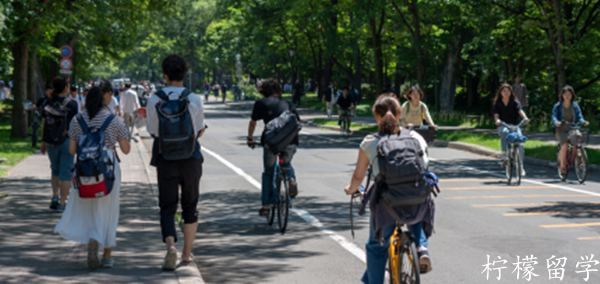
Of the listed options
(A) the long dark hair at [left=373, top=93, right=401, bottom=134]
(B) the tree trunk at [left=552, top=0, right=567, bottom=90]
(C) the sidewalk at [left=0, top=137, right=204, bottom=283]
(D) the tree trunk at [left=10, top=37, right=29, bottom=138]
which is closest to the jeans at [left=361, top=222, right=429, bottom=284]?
(A) the long dark hair at [left=373, top=93, right=401, bottom=134]

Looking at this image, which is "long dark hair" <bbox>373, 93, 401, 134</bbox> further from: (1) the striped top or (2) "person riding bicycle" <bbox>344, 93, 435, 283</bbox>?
(1) the striped top

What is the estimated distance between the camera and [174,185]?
6305mm

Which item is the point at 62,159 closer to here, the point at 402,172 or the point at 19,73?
the point at 402,172

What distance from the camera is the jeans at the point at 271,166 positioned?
857 cm

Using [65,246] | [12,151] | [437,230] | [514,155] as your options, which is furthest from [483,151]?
[65,246]

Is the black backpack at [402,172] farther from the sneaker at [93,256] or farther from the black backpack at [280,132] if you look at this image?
the black backpack at [280,132]

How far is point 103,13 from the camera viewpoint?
22.9 m

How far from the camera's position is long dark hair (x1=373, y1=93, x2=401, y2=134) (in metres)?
4.72

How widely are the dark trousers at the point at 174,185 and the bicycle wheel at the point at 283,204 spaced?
2169 mm

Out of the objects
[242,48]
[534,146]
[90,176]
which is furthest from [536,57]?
[242,48]

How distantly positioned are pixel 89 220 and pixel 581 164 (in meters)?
9.64

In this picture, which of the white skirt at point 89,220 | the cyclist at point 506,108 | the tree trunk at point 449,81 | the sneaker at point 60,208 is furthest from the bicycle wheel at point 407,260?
the tree trunk at point 449,81

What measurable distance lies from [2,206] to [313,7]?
108 ft

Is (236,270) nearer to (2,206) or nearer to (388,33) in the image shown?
(2,206)
